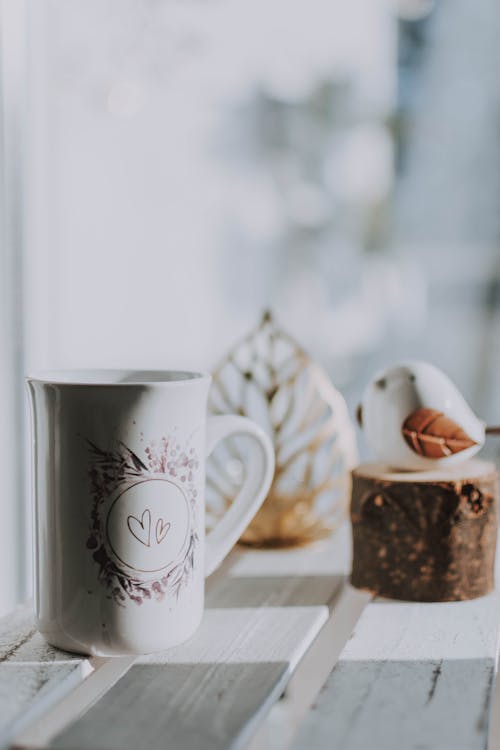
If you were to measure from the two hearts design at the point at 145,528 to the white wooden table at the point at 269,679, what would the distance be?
78mm

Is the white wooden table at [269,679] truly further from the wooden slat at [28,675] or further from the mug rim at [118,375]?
the mug rim at [118,375]

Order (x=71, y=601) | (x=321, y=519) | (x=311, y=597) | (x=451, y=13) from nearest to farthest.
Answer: (x=71, y=601) < (x=311, y=597) < (x=321, y=519) < (x=451, y=13)

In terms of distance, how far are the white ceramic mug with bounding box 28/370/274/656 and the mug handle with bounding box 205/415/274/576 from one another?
51 millimetres

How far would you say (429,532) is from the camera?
609 mm

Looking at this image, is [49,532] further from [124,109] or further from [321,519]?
[124,109]

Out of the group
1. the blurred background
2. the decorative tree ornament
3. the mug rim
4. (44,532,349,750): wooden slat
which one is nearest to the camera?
(44,532,349,750): wooden slat

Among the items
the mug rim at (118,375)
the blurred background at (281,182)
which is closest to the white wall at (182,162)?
the blurred background at (281,182)

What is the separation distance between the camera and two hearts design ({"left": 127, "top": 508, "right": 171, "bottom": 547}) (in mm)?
498

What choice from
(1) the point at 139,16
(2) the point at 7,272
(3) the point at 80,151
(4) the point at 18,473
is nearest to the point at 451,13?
(1) the point at 139,16

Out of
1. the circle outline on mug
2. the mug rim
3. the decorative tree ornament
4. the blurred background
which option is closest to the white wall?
the blurred background

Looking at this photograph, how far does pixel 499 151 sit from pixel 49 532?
103 centimetres

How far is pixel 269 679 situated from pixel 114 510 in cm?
13

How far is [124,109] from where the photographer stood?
141 centimetres

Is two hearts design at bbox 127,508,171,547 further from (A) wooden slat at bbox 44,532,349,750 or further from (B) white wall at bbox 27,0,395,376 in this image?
(B) white wall at bbox 27,0,395,376
